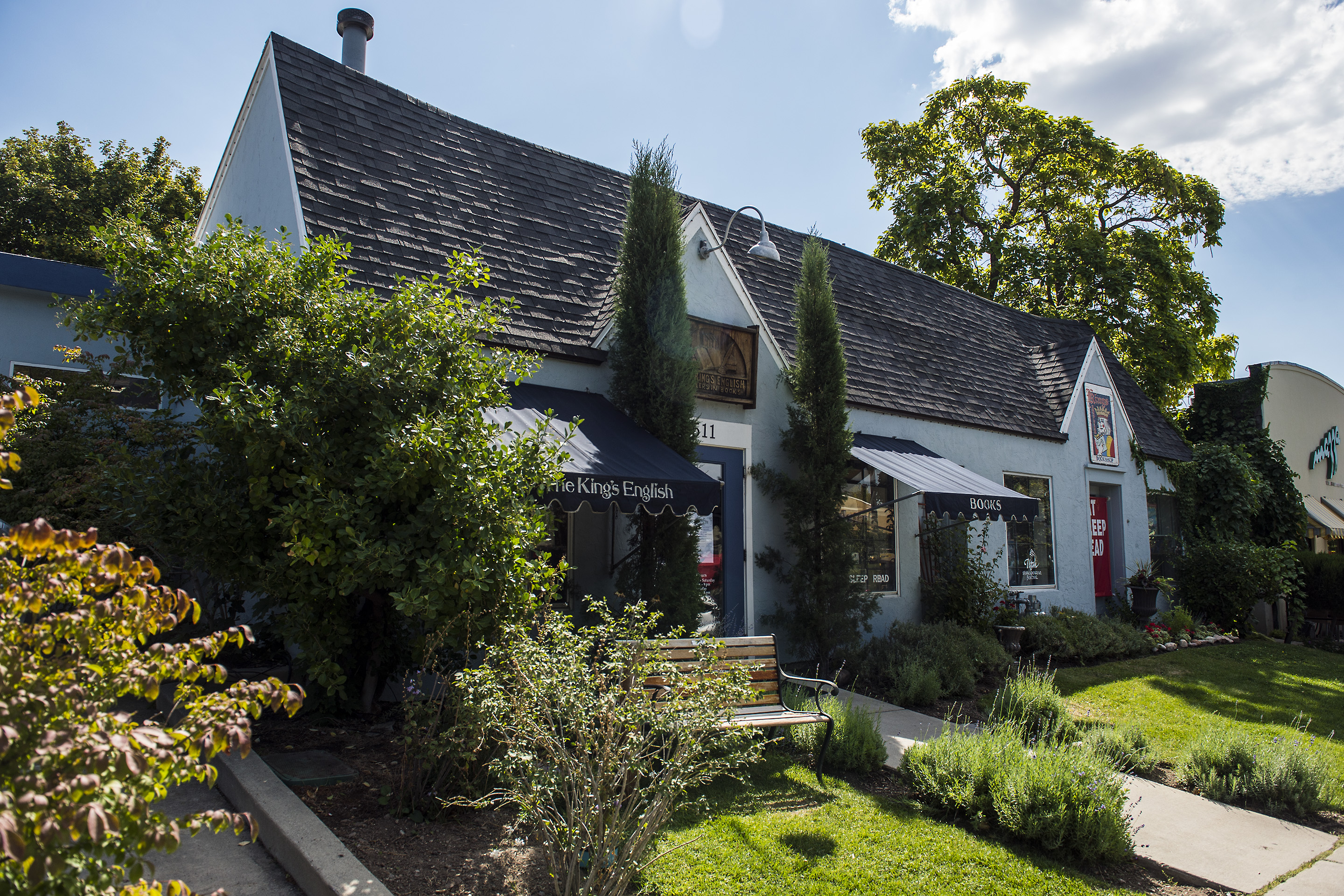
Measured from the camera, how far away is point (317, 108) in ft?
30.0

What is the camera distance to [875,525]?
11.8m

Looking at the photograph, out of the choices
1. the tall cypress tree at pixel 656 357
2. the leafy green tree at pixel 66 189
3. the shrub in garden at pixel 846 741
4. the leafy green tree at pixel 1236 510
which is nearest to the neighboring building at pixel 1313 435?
the leafy green tree at pixel 1236 510

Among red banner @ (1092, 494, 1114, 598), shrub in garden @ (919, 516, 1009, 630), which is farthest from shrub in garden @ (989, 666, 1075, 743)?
red banner @ (1092, 494, 1114, 598)

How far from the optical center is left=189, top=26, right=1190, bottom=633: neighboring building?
8.42 m

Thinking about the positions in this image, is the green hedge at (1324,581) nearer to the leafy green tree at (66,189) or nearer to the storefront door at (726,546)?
the storefront door at (726,546)

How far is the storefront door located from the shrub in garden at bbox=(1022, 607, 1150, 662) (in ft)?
16.8

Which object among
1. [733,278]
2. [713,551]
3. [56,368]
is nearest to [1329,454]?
[733,278]

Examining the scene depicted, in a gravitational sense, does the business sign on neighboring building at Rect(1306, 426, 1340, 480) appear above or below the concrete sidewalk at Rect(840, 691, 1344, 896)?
above

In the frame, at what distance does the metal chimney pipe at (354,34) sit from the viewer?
11.5m

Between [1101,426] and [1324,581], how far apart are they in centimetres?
607

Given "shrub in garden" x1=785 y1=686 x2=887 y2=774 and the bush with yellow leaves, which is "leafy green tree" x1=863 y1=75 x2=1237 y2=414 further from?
the bush with yellow leaves

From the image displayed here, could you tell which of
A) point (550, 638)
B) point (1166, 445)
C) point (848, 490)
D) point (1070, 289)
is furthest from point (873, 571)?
point (1070, 289)

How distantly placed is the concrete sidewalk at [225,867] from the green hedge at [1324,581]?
65.5 feet

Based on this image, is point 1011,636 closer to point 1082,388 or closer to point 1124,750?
point 1124,750
